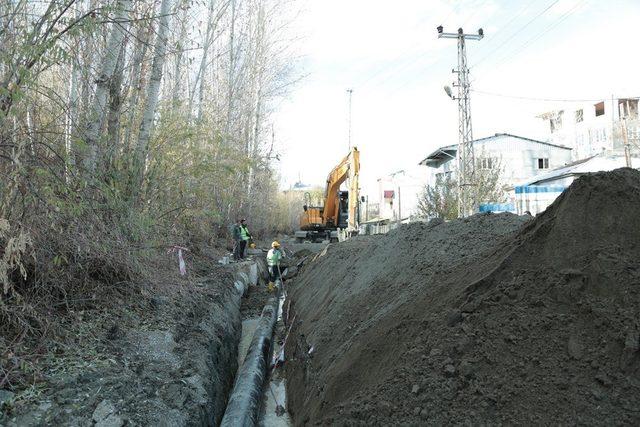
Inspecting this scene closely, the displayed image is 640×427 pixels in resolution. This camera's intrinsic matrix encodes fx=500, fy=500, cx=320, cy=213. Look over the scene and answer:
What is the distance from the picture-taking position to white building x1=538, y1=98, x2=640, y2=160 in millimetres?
43656

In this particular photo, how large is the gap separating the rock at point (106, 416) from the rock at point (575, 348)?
10.5 feet

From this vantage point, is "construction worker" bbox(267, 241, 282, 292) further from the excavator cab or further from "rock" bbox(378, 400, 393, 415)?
"rock" bbox(378, 400, 393, 415)

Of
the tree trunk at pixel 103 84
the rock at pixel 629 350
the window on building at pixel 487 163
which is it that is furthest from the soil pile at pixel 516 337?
the window on building at pixel 487 163

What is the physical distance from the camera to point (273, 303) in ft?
36.8

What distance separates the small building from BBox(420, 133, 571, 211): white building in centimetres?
556

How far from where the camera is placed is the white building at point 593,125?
43.7 metres

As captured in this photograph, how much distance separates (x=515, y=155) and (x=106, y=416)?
39.3 meters

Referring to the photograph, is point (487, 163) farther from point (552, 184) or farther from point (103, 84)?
point (103, 84)

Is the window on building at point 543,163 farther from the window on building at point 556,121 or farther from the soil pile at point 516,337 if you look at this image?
the soil pile at point 516,337

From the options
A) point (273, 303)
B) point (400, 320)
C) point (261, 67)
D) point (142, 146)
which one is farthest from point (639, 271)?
point (261, 67)

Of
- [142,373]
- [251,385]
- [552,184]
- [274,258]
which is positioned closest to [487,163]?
[552,184]

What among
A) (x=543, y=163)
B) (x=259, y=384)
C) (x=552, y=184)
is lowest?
(x=259, y=384)

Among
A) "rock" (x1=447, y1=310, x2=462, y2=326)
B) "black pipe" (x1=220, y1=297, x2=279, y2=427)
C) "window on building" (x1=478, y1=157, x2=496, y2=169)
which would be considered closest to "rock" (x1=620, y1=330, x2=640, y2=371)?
"rock" (x1=447, y1=310, x2=462, y2=326)

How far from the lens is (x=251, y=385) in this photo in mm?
5613
